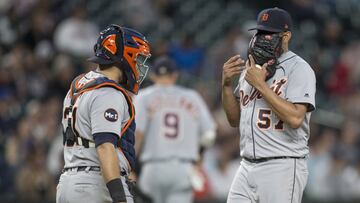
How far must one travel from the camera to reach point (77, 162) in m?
5.98

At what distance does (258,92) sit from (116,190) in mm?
1567

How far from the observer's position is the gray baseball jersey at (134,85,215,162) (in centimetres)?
987

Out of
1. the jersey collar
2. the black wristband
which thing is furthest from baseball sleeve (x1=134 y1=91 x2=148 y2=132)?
the black wristband

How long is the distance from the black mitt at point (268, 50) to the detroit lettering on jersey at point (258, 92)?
0.28 ft

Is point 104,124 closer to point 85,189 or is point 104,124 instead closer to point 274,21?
point 85,189

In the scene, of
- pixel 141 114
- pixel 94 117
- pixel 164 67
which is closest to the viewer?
pixel 94 117

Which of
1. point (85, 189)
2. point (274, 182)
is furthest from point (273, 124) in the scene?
point (85, 189)

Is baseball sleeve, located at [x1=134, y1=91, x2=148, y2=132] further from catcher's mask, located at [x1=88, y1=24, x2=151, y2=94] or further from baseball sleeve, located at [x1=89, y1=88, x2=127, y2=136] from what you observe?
baseball sleeve, located at [x1=89, y1=88, x2=127, y2=136]

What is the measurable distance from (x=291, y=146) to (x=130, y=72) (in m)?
1.35

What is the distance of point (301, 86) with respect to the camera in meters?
6.46

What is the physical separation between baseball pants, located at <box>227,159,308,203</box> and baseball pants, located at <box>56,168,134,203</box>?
1073 mm

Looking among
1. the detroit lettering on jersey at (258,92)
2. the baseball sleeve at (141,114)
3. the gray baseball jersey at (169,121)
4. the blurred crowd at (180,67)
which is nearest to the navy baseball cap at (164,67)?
the gray baseball jersey at (169,121)

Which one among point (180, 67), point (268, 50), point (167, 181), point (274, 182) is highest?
point (268, 50)

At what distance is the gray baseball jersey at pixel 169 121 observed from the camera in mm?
9867
